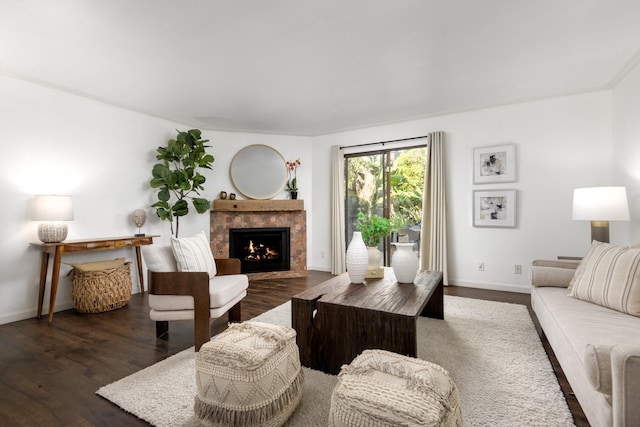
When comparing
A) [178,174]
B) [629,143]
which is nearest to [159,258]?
[178,174]

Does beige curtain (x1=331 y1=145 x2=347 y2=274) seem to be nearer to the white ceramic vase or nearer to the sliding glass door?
the sliding glass door

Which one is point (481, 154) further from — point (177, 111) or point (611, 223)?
point (177, 111)

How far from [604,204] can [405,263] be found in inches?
73.7

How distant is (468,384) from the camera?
5.64ft

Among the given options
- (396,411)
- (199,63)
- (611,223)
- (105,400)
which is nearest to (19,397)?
(105,400)

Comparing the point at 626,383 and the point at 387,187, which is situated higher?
the point at 387,187

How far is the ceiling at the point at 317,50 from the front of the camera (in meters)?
2.00

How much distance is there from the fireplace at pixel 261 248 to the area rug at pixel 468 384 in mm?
2601

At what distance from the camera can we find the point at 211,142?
15.7ft

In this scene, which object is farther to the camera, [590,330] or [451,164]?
[451,164]

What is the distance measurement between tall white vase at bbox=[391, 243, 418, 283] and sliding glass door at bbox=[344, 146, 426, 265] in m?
2.22

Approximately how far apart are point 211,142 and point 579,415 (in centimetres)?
503

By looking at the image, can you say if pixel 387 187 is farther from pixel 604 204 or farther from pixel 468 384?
pixel 468 384

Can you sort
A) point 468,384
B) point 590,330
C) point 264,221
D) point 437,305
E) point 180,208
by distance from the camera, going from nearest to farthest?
point 590,330, point 468,384, point 437,305, point 180,208, point 264,221
